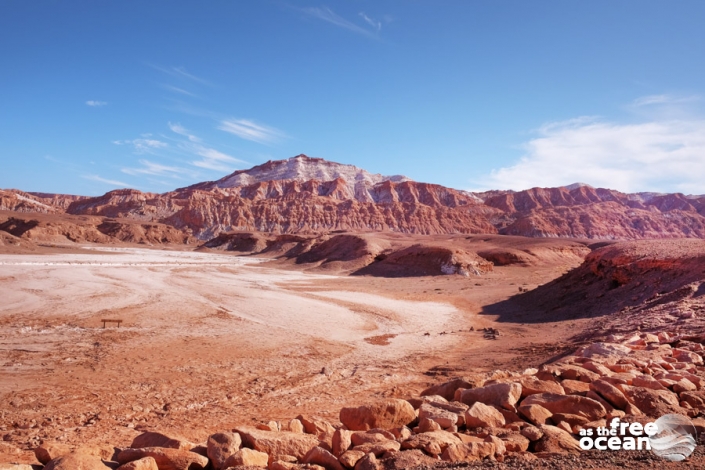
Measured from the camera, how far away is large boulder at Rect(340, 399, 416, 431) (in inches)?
217

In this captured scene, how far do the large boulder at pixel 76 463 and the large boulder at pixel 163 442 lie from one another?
729 millimetres

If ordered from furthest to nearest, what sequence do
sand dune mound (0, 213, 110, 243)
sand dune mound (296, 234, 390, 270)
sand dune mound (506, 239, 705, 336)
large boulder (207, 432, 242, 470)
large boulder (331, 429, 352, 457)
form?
sand dune mound (0, 213, 110, 243), sand dune mound (296, 234, 390, 270), sand dune mound (506, 239, 705, 336), large boulder (331, 429, 352, 457), large boulder (207, 432, 242, 470)

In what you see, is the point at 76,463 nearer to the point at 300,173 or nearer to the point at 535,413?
the point at 535,413

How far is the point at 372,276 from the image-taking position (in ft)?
143

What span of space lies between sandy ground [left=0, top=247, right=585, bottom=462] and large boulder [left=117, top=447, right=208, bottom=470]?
2.55 m

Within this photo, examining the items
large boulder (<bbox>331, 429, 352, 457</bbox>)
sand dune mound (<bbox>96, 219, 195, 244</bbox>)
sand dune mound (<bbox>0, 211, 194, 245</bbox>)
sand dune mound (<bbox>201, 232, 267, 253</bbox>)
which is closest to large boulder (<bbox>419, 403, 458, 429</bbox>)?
large boulder (<bbox>331, 429, 352, 457</bbox>)

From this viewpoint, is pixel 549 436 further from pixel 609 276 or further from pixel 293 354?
pixel 609 276

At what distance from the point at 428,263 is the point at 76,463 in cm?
4160

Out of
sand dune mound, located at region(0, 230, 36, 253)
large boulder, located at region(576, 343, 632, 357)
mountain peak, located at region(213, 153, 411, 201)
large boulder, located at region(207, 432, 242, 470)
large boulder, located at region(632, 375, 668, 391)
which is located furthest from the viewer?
mountain peak, located at region(213, 153, 411, 201)

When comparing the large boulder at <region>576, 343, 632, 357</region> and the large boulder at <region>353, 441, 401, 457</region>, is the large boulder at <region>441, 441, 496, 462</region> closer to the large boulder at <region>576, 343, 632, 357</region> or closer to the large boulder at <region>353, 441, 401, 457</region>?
the large boulder at <region>353, 441, 401, 457</region>

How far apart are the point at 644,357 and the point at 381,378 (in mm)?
5226

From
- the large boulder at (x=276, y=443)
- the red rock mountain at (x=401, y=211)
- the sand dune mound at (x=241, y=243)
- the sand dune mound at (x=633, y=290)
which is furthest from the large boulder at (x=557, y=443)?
the red rock mountain at (x=401, y=211)

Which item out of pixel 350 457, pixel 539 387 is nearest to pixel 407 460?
pixel 350 457

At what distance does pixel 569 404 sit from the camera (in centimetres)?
531
